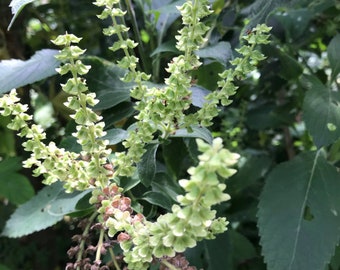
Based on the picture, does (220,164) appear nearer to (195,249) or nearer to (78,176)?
(78,176)

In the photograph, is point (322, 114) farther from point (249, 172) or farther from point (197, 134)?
point (249, 172)

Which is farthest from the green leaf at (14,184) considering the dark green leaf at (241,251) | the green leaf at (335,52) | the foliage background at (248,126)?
the green leaf at (335,52)

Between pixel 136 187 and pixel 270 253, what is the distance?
7.9 inches

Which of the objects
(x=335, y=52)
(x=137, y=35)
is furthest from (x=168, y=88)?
(x=335, y=52)

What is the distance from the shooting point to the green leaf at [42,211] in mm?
714

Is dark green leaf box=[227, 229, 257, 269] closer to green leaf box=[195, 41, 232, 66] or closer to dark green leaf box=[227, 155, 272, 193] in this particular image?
dark green leaf box=[227, 155, 272, 193]

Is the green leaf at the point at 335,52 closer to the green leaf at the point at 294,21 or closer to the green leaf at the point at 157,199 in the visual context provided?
the green leaf at the point at 294,21

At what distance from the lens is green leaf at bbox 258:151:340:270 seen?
709 mm

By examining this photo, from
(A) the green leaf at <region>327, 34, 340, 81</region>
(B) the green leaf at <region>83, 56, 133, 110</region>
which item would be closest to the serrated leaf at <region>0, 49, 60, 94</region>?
(B) the green leaf at <region>83, 56, 133, 110</region>

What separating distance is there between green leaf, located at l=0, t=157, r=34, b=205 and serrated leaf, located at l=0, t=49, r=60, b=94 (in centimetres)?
17

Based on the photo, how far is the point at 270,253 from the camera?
714mm

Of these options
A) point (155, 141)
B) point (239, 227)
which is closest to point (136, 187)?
point (155, 141)

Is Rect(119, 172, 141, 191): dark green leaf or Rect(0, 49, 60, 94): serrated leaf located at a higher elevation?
Rect(0, 49, 60, 94): serrated leaf

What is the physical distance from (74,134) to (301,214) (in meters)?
0.39
